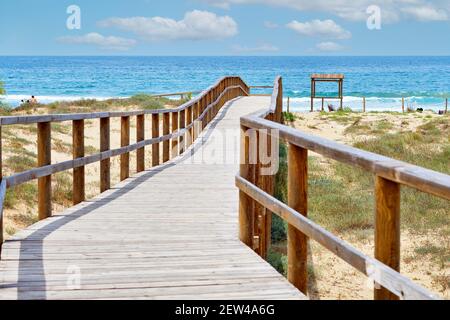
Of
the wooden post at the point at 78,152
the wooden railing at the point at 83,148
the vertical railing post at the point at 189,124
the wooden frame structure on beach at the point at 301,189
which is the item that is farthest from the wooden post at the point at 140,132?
the vertical railing post at the point at 189,124

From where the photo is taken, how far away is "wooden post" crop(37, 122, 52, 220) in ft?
22.4

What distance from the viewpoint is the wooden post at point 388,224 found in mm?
3232

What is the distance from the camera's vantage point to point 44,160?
22.7ft

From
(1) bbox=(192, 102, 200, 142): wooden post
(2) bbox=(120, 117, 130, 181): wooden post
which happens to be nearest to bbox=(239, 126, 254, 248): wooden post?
(2) bbox=(120, 117, 130, 181): wooden post

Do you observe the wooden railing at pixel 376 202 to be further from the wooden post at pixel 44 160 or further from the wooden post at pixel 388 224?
the wooden post at pixel 44 160

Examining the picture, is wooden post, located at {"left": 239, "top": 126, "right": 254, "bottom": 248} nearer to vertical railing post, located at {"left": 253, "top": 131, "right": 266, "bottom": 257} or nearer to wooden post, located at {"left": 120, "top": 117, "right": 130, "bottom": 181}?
vertical railing post, located at {"left": 253, "top": 131, "right": 266, "bottom": 257}

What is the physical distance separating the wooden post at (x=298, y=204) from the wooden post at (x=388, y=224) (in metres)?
1.45

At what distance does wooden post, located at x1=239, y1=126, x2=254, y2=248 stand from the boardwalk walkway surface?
0.10 m

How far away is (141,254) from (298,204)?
1514 mm

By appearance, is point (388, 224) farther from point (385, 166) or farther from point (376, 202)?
point (385, 166)

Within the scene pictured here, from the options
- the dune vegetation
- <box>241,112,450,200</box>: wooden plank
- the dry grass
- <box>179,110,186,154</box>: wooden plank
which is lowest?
the dune vegetation

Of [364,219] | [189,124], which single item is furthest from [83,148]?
[189,124]
